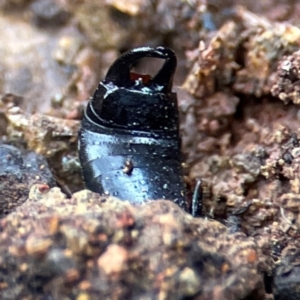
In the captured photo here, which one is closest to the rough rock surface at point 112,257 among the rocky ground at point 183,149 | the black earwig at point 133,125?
the rocky ground at point 183,149

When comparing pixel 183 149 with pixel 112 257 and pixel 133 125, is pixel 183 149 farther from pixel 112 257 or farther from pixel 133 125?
pixel 112 257

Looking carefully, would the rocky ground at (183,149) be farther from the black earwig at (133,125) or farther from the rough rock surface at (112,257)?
the black earwig at (133,125)

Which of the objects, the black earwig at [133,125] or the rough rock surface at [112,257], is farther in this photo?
the black earwig at [133,125]

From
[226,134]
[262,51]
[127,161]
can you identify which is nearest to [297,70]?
[262,51]

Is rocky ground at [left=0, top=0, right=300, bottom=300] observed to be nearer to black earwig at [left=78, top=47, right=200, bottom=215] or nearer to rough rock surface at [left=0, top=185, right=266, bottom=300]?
rough rock surface at [left=0, top=185, right=266, bottom=300]

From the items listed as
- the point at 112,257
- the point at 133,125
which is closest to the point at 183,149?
the point at 133,125
